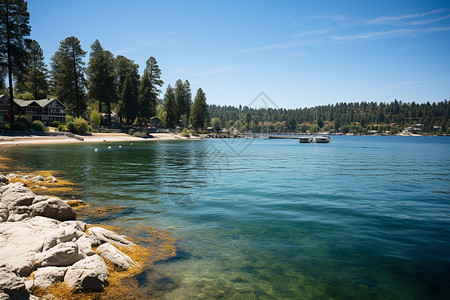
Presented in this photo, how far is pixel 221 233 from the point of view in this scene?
1143 centimetres

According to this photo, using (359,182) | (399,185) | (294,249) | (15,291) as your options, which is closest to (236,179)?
(359,182)

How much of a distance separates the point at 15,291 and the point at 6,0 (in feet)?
268

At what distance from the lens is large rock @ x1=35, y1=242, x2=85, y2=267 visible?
6914 mm

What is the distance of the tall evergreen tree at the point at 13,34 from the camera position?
64.1m

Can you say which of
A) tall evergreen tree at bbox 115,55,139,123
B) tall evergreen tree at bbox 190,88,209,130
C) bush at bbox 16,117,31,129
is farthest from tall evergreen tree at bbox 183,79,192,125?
bush at bbox 16,117,31,129

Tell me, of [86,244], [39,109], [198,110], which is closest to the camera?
[86,244]

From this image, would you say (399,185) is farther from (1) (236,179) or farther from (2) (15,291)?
(2) (15,291)

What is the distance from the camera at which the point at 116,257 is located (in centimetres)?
794

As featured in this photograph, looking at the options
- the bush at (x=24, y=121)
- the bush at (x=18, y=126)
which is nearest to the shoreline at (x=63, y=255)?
the bush at (x=18, y=126)

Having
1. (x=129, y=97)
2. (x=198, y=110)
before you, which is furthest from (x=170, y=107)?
(x=129, y=97)

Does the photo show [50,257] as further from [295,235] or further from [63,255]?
[295,235]

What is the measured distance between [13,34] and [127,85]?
1650 inches

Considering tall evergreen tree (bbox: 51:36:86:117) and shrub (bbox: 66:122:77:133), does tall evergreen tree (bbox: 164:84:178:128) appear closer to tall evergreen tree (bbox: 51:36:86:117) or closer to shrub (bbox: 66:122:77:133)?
tall evergreen tree (bbox: 51:36:86:117)

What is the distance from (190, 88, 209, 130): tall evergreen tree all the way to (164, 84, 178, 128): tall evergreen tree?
9.99 m
